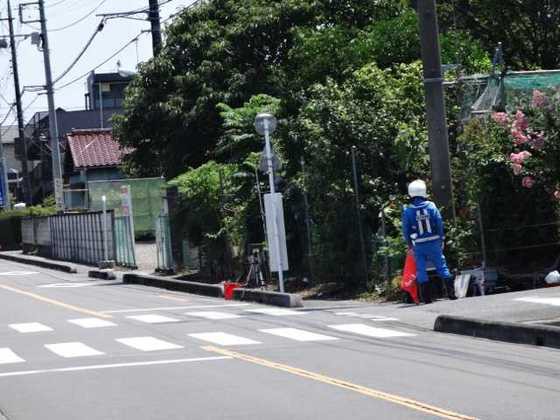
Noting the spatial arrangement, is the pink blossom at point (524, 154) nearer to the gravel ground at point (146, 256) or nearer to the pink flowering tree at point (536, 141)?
the pink flowering tree at point (536, 141)

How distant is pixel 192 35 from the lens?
37.3 meters

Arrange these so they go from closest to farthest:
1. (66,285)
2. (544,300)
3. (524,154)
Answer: (544,300), (524,154), (66,285)

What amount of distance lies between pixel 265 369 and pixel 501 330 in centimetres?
357

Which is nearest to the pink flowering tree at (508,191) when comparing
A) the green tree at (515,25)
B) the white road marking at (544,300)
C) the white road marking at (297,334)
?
the white road marking at (544,300)

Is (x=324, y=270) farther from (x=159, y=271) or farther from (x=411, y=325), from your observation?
(x=159, y=271)

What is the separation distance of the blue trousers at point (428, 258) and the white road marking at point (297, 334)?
2.84 meters

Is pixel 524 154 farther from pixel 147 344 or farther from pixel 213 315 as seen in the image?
pixel 147 344

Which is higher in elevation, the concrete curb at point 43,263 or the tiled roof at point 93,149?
the tiled roof at point 93,149

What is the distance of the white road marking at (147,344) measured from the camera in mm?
13930

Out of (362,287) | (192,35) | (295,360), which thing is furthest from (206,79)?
(295,360)

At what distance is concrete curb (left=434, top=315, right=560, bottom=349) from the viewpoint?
1270 centimetres

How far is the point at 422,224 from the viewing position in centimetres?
1736

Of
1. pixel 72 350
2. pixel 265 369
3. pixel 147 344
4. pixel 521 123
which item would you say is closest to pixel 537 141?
pixel 521 123

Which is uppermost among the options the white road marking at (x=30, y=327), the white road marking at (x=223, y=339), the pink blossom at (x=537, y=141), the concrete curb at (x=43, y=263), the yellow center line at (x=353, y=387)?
the pink blossom at (x=537, y=141)
